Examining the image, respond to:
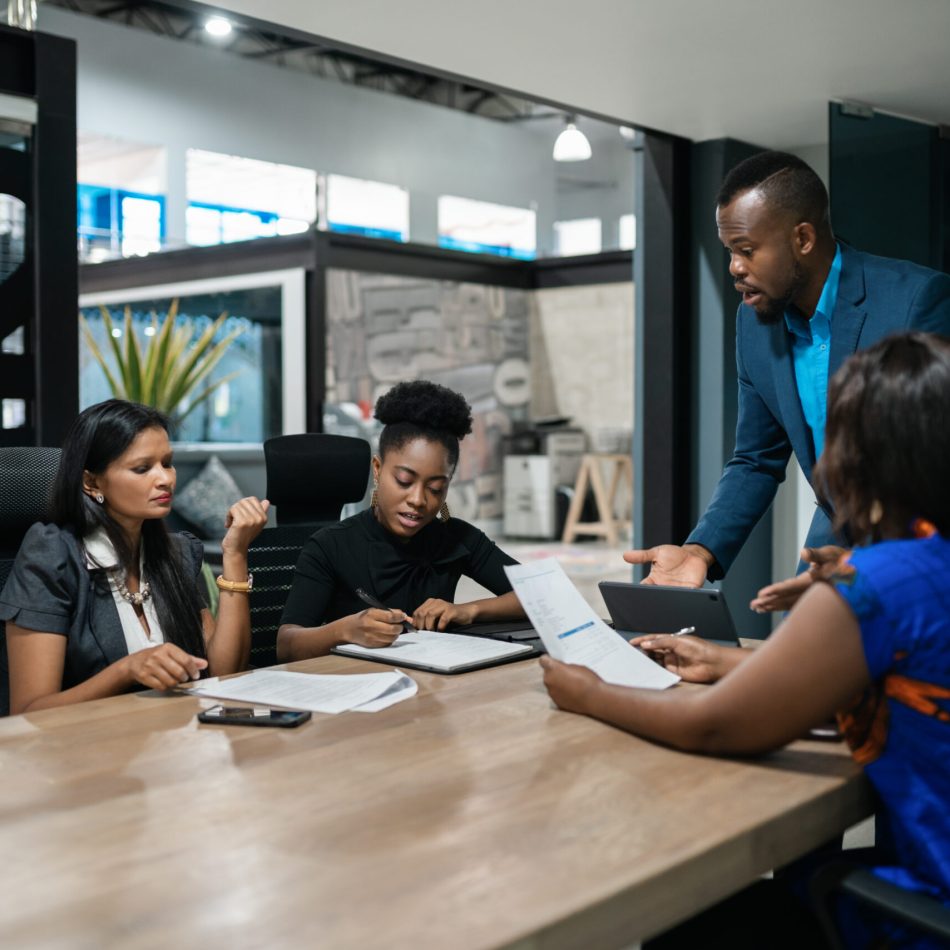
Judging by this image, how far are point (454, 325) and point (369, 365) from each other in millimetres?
1153

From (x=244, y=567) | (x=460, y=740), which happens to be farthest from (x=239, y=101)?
(x=460, y=740)

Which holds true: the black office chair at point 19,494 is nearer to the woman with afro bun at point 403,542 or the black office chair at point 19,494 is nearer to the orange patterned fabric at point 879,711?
the woman with afro bun at point 403,542

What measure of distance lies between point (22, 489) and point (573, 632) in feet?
3.59

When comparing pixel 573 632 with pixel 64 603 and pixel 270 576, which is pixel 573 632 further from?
pixel 270 576

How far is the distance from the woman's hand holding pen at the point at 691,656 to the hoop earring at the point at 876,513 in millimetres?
508

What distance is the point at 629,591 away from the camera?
2.01m

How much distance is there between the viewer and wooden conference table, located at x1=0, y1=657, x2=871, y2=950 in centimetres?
98

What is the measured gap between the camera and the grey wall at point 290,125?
34.8 ft

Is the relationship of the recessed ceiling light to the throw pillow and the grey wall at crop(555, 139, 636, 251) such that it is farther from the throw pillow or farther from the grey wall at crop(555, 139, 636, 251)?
the grey wall at crop(555, 139, 636, 251)

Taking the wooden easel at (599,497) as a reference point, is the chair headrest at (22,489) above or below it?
above

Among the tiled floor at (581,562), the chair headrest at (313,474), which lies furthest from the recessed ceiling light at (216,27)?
the chair headrest at (313,474)

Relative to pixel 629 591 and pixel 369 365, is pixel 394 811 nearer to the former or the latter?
pixel 629 591

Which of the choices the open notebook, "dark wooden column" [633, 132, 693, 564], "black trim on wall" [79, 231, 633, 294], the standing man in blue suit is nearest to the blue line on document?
the open notebook

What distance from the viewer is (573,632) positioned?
1.81 m
